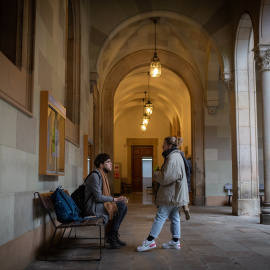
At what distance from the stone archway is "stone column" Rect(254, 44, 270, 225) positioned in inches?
230

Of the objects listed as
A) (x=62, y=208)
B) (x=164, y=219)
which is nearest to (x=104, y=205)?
(x=62, y=208)

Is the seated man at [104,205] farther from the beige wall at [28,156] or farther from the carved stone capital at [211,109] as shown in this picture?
the carved stone capital at [211,109]

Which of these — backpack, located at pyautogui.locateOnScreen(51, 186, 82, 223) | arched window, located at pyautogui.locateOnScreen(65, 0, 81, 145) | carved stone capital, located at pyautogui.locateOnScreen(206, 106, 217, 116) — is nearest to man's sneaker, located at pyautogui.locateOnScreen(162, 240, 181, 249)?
backpack, located at pyautogui.locateOnScreen(51, 186, 82, 223)

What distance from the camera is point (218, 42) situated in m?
10.7

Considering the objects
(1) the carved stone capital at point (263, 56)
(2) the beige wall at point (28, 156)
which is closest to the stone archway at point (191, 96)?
(1) the carved stone capital at point (263, 56)

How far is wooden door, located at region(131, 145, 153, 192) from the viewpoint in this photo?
1082 inches

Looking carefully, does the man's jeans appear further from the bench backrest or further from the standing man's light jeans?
the bench backrest

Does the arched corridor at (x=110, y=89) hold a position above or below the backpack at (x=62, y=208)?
above

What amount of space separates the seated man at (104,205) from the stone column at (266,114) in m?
3.87

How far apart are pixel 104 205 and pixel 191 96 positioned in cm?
1020

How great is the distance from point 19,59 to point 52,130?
47.4 inches

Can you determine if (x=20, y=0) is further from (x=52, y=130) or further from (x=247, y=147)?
(x=247, y=147)

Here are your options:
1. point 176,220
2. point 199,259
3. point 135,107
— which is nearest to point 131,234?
point 176,220

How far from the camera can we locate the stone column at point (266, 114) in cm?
797
